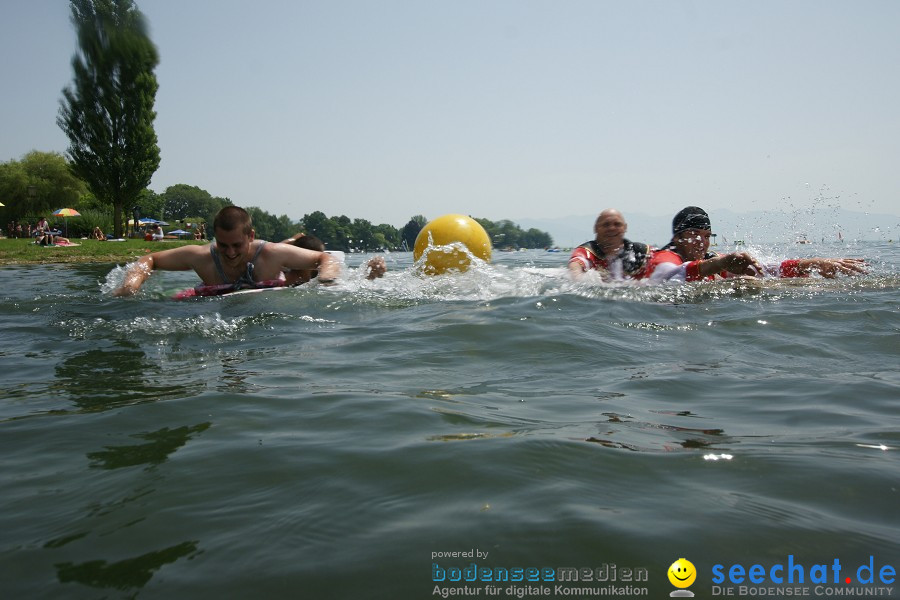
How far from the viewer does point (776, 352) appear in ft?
14.9

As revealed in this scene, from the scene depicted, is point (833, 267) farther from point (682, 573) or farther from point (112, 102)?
point (112, 102)

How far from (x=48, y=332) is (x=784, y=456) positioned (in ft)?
17.8

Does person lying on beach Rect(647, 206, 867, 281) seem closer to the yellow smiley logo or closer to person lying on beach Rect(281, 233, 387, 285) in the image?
person lying on beach Rect(281, 233, 387, 285)

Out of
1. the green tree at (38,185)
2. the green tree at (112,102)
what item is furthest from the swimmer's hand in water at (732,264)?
the green tree at (38,185)

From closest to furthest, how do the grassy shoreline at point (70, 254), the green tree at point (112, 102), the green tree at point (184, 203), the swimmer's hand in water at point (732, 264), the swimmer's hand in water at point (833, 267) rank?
1. the swimmer's hand in water at point (732, 264)
2. the swimmer's hand in water at point (833, 267)
3. the grassy shoreline at point (70, 254)
4. the green tree at point (112, 102)
5. the green tree at point (184, 203)

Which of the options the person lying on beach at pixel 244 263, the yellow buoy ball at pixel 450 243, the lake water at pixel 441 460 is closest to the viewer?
the lake water at pixel 441 460

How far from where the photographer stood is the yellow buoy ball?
9.14 m

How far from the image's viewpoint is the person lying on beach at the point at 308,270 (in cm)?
809

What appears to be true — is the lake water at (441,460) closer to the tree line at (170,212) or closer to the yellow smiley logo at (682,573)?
the yellow smiley logo at (682,573)

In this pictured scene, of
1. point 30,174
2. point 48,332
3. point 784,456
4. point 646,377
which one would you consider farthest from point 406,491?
point 30,174

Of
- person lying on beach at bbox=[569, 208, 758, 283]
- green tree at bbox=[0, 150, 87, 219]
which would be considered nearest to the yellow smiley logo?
person lying on beach at bbox=[569, 208, 758, 283]

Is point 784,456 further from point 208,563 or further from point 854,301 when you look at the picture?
point 854,301

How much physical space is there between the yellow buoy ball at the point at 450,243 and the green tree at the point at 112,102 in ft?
85.0

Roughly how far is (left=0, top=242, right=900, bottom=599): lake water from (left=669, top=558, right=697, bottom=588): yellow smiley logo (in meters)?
0.02
